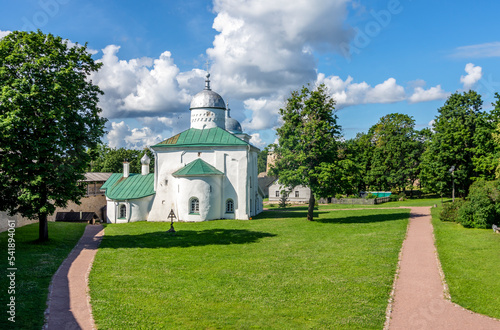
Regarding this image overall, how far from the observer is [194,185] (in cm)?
3456

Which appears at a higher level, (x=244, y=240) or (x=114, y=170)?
(x=114, y=170)

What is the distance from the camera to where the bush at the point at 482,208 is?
26.3 m

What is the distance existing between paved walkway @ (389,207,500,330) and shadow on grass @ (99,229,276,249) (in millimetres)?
10006

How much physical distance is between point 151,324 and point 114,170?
217ft

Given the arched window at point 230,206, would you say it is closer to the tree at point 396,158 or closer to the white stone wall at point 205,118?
the white stone wall at point 205,118

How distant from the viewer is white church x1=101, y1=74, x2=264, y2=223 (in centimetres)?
3475

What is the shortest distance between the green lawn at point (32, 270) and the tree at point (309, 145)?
16.7 m

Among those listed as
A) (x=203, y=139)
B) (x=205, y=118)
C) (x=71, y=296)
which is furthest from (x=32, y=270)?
(x=205, y=118)

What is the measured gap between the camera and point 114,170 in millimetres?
72125

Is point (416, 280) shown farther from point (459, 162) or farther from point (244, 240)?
point (459, 162)

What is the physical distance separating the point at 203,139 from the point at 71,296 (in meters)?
26.1

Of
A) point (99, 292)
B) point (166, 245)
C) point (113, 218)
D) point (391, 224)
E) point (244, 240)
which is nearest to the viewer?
point (99, 292)

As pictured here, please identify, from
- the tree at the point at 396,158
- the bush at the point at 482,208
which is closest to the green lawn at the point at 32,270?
the bush at the point at 482,208

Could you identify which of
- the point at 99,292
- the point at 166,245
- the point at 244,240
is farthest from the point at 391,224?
the point at 99,292
